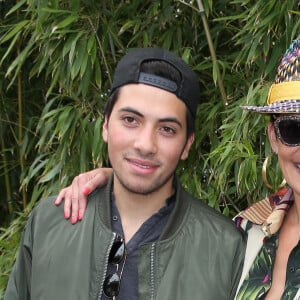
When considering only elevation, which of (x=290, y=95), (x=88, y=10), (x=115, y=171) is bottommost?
(x=115, y=171)

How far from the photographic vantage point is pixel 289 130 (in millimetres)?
1726

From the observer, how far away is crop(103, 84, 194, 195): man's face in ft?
6.17

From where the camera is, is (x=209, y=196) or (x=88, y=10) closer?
(x=209, y=196)

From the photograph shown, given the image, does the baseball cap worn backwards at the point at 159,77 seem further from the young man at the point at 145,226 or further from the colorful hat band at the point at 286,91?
the colorful hat band at the point at 286,91

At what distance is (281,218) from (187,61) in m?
1.10

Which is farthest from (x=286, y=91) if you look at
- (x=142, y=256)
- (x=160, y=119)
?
(x=142, y=256)

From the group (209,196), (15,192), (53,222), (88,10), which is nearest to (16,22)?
(88,10)

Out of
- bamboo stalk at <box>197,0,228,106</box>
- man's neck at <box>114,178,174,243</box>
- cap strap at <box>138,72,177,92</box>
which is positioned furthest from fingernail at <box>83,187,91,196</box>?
bamboo stalk at <box>197,0,228,106</box>

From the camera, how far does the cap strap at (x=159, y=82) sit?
192 centimetres

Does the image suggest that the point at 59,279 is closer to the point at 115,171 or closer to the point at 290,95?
the point at 115,171

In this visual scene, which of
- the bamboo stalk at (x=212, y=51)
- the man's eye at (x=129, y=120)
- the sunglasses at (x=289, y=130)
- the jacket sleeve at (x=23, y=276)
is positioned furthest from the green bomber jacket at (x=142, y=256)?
the bamboo stalk at (x=212, y=51)

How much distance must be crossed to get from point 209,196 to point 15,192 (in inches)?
52.6

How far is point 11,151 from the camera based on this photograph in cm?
350

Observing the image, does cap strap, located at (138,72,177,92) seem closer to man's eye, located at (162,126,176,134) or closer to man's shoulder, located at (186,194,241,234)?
man's eye, located at (162,126,176,134)
